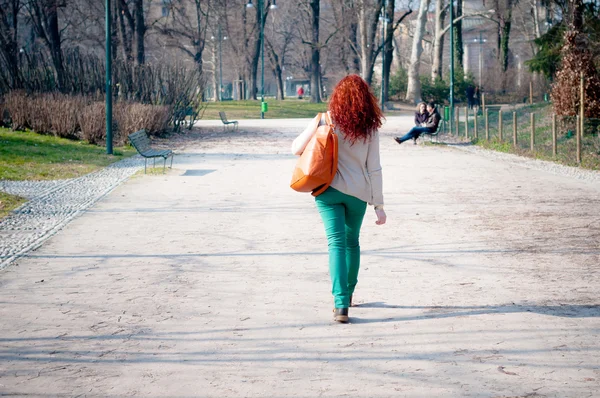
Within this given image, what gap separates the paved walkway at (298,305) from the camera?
4.98m

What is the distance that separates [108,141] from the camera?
75.2 feet

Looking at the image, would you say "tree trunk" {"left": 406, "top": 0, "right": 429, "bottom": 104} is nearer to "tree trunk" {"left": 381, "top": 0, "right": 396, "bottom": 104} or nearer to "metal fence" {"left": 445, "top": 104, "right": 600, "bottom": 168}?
"tree trunk" {"left": 381, "top": 0, "right": 396, "bottom": 104}

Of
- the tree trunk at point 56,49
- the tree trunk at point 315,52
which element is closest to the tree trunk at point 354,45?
the tree trunk at point 315,52

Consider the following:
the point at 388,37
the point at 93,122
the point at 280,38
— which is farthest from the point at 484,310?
the point at 280,38

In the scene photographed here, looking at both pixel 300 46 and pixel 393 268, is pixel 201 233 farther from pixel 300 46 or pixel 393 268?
pixel 300 46

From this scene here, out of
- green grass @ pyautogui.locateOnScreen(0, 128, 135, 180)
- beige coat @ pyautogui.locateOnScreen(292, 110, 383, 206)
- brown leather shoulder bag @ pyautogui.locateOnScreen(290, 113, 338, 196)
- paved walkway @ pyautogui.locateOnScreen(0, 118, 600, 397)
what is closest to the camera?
Answer: paved walkway @ pyautogui.locateOnScreen(0, 118, 600, 397)

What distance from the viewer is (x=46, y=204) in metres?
13.3


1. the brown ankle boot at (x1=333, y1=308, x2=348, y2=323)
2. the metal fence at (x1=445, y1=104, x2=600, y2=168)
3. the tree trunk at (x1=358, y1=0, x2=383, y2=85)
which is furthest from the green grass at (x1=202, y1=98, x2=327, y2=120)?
the brown ankle boot at (x1=333, y1=308, x2=348, y2=323)

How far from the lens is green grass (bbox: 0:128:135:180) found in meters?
18.2

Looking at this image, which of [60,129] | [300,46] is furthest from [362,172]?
[300,46]

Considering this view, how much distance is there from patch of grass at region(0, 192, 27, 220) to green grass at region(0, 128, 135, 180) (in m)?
3.49

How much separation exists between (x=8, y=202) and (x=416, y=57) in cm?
4379

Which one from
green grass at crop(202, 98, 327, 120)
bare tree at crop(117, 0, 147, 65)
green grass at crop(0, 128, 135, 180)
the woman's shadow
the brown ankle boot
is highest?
bare tree at crop(117, 0, 147, 65)

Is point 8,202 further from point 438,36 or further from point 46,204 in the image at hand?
point 438,36
